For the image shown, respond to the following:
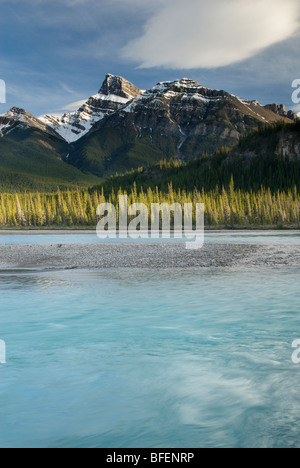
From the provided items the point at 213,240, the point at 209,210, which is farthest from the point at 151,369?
the point at 209,210

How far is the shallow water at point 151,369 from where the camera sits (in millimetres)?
8570

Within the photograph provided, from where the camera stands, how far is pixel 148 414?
9273mm

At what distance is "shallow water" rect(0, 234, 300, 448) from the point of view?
28.1 feet

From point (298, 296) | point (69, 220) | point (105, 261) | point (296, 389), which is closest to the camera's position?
point (296, 389)

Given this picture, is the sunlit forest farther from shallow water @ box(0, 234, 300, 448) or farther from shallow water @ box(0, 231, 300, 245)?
shallow water @ box(0, 234, 300, 448)

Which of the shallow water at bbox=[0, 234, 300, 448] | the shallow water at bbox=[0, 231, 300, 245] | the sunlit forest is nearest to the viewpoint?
the shallow water at bbox=[0, 234, 300, 448]

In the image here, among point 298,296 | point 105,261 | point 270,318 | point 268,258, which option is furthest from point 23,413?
point 268,258

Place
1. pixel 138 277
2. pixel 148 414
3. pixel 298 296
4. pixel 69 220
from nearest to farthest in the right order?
pixel 148 414, pixel 298 296, pixel 138 277, pixel 69 220

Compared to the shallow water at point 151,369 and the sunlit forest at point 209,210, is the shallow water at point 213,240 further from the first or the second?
the shallow water at point 151,369

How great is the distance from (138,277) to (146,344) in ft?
45.2

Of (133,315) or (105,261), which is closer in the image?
(133,315)

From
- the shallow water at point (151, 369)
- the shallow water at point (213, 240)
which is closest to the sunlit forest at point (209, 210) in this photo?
the shallow water at point (213, 240)

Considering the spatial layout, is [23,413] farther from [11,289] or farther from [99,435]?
[11,289]

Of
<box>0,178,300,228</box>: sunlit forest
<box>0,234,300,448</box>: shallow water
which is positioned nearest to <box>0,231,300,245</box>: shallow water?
<box>0,178,300,228</box>: sunlit forest
